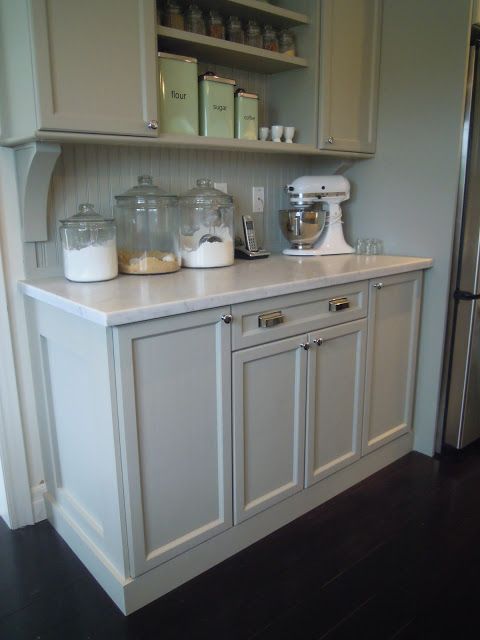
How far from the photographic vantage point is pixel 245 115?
2.00 m

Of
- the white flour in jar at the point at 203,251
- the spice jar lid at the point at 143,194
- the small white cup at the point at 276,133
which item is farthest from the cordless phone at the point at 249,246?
the spice jar lid at the point at 143,194

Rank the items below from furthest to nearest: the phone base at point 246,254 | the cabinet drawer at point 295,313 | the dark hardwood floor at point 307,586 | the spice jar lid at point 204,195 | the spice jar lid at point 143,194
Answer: the phone base at point 246,254 < the spice jar lid at point 204,195 < the spice jar lid at point 143,194 < the cabinet drawer at point 295,313 < the dark hardwood floor at point 307,586

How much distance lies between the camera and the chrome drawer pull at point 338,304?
6.05ft

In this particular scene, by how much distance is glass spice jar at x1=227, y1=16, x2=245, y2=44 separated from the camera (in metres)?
1.99

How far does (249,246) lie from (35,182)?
3.05 ft

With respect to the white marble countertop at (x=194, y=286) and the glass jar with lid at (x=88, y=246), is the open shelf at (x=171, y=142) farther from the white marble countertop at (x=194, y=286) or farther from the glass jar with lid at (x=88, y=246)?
the white marble countertop at (x=194, y=286)

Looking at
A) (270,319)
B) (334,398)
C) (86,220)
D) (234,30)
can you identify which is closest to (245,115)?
(234,30)

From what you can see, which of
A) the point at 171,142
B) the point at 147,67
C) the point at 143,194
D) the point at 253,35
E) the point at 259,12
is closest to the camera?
the point at 147,67

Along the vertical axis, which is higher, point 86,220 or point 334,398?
point 86,220

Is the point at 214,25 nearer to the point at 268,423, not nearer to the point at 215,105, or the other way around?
the point at 215,105

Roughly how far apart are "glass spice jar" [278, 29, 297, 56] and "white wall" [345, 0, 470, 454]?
1.48 feet

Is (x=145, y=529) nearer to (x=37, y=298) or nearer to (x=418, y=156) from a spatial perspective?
(x=37, y=298)

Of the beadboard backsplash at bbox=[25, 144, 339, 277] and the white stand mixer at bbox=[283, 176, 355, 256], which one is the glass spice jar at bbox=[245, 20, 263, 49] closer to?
the beadboard backsplash at bbox=[25, 144, 339, 277]

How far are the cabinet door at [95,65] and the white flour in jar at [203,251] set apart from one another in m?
0.43
